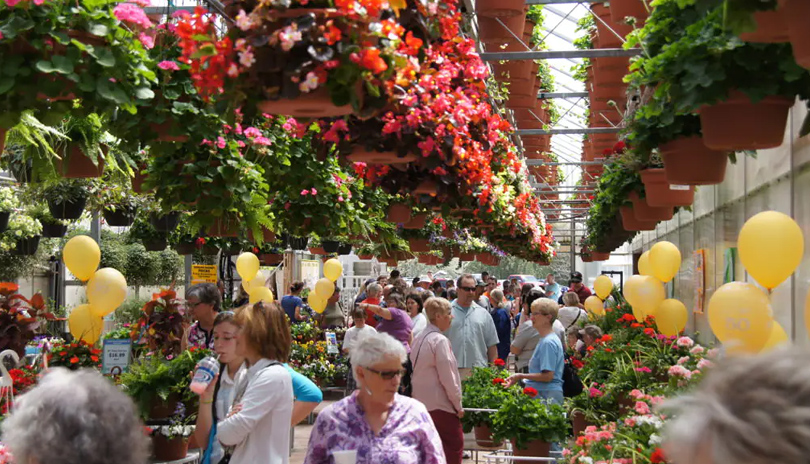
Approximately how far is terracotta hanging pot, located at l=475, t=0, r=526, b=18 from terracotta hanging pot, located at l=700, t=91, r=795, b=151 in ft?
6.92

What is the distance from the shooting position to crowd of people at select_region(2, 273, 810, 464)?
114 cm

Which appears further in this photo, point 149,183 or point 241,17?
point 149,183

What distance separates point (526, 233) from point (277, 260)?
Result: 737cm

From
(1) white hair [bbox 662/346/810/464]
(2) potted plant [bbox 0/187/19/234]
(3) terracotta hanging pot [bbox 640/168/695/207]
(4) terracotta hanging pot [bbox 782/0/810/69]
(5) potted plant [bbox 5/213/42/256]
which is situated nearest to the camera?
(1) white hair [bbox 662/346/810/464]

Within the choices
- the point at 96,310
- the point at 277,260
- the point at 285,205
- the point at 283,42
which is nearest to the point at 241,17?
the point at 283,42

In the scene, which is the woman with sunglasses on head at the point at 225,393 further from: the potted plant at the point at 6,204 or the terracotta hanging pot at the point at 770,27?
the potted plant at the point at 6,204

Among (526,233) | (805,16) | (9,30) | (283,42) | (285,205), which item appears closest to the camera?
(805,16)

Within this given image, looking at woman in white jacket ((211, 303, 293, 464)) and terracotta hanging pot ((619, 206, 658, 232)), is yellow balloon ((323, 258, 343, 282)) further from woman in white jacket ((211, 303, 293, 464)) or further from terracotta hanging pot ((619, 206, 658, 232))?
woman in white jacket ((211, 303, 293, 464))

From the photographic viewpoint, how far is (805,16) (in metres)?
2.23

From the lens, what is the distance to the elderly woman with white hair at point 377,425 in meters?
3.42

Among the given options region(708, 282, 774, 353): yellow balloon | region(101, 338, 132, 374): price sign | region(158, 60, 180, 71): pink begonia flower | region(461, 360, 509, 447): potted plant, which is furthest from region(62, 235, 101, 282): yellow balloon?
region(708, 282, 774, 353): yellow balloon

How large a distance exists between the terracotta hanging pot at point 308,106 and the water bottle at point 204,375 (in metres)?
1.37

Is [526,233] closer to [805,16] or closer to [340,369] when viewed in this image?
[340,369]

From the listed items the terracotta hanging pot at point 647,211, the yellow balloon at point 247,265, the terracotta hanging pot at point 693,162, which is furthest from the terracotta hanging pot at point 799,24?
the yellow balloon at point 247,265
